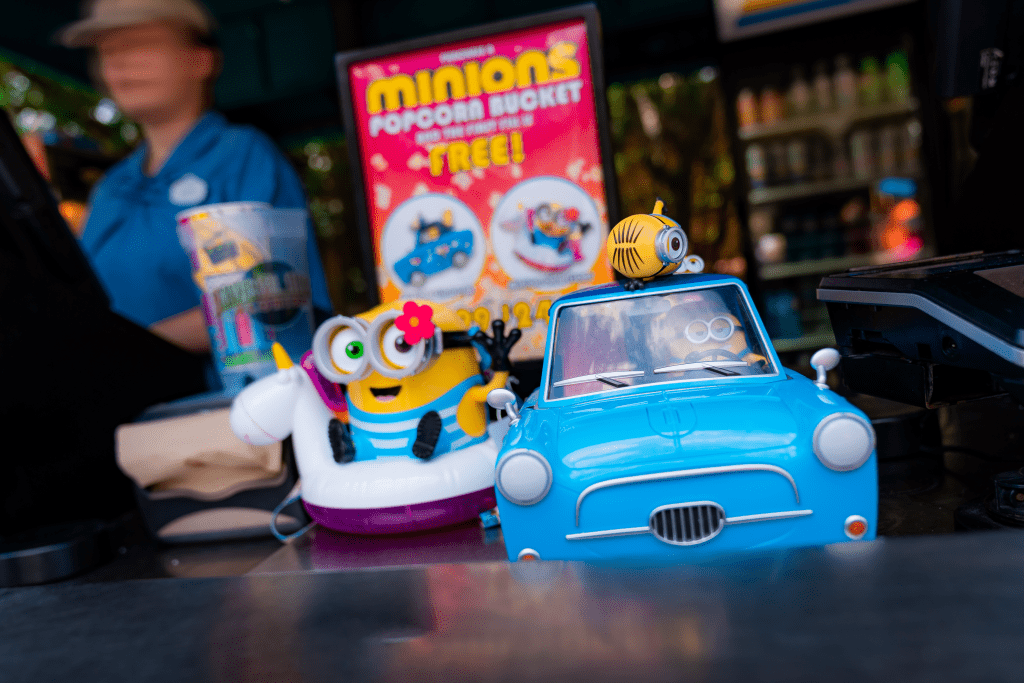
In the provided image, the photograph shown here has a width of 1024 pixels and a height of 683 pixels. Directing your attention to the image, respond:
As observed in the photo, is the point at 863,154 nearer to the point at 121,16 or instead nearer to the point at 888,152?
the point at 888,152

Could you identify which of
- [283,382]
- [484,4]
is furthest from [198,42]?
[283,382]

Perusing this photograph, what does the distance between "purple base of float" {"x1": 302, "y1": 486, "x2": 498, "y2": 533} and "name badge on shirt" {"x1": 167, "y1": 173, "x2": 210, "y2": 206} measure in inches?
95.5

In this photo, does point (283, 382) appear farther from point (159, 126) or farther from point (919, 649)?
point (159, 126)

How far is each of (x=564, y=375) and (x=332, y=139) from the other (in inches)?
161

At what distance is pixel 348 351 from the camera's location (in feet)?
6.26

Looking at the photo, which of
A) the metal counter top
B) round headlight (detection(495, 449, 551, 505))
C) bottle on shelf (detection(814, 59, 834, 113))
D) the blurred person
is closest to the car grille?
round headlight (detection(495, 449, 551, 505))

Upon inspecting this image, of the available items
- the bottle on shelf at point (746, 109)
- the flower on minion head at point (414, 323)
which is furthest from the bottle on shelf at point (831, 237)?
the flower on minion head at point (414, 323)

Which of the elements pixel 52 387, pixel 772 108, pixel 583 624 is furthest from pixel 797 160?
pixel 583 624

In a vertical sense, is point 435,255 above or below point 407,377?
above

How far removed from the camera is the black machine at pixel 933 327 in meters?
1.43

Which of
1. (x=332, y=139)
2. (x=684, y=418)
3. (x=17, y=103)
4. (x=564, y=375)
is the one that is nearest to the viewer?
(x=684, y=418)

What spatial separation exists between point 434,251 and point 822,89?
2.97 m

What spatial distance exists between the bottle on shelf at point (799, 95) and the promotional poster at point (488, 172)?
7.64ft

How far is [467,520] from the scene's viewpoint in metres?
2.00
